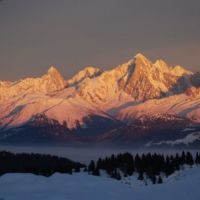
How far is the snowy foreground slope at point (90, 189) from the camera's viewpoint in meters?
93.8

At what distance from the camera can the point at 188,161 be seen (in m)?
142

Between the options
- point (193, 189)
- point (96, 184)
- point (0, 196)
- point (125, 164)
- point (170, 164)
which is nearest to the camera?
point (193, 189)

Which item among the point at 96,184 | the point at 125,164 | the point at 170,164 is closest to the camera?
the point at 96,184

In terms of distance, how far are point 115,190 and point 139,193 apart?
5.07m

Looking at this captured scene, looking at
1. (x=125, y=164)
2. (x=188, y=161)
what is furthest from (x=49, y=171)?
(x=188, y=161)

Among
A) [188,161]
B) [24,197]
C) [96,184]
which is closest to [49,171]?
[188,161]

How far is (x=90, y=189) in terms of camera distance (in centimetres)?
10375

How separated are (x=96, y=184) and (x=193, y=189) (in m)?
20.8

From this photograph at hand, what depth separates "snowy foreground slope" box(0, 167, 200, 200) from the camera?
308 feet

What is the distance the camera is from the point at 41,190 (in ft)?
335

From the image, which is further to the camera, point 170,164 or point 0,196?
point 170,164

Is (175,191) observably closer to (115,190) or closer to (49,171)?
(115,190)

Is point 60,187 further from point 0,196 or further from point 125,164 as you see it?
point 125,164

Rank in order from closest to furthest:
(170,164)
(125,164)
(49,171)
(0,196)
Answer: (0,196) < (170,164) < (125,164) < (49,171)
